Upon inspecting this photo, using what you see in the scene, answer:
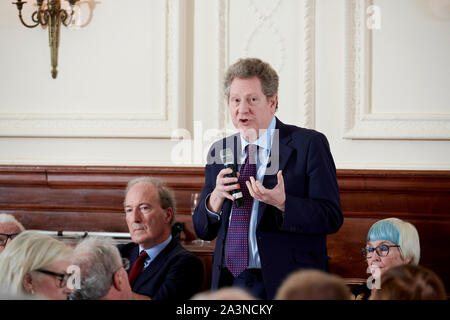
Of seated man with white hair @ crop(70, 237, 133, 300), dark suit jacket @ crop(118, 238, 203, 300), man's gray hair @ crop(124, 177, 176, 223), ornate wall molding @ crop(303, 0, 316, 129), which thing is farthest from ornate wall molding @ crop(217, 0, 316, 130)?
seated man with white hair @ crop(70, 237, 133, 300)

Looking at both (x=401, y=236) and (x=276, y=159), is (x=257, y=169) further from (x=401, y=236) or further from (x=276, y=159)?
(x=401, y=236)

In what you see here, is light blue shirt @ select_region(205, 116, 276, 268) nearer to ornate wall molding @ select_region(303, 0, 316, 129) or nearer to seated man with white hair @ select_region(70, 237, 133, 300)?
seated man with white hair @ select_region(70, 237, 133, 300)

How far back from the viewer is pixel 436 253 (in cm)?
338

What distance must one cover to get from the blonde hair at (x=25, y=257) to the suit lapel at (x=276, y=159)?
78cm

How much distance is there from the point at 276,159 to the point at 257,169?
79 mm

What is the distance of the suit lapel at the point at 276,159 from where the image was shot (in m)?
1.99

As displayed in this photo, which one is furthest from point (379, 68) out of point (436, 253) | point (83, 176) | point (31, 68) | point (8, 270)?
point (8, 270)

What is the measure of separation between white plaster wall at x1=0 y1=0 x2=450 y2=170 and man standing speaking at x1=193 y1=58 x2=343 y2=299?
156cm

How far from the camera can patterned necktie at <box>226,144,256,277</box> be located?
1956 mm

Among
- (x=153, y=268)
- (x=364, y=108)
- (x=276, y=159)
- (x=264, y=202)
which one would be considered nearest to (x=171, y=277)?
(x=153, y=268)

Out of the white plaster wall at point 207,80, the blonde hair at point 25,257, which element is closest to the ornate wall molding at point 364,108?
the white plaster wall at point 207,80

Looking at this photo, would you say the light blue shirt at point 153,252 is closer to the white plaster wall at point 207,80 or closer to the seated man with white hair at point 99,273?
the seated man with white hair at point 99,273

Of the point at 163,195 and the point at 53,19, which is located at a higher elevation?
the point at 53,19

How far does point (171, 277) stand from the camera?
2.11m
